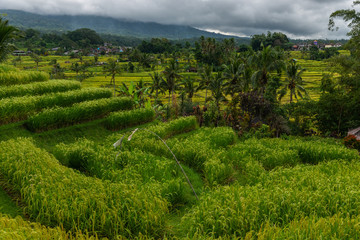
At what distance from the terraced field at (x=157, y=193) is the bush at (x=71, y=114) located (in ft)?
0.16

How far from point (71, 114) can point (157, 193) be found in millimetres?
6478

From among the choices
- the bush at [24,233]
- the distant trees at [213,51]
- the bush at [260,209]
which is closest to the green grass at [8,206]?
the bush at [24,233]

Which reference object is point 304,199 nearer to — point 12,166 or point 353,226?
point 353,226

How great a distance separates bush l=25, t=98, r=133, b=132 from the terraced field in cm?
5

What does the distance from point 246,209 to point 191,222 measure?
0.99 metres

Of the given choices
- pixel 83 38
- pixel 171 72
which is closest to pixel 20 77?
pixel 171 72

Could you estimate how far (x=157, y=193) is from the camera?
17.5ft

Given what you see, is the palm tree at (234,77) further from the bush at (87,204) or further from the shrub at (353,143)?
the bush at (87,204)

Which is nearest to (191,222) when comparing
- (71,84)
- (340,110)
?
(71,84)

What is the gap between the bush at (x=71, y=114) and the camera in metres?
9.35

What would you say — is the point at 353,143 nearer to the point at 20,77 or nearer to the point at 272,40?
the point at 20,77

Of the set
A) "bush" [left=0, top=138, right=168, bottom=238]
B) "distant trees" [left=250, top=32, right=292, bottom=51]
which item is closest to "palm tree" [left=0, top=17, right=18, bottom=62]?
"bush" [left=0, top=138, right=168, bottom=238]

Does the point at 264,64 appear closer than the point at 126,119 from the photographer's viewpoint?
No

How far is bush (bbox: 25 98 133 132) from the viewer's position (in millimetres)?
9352
